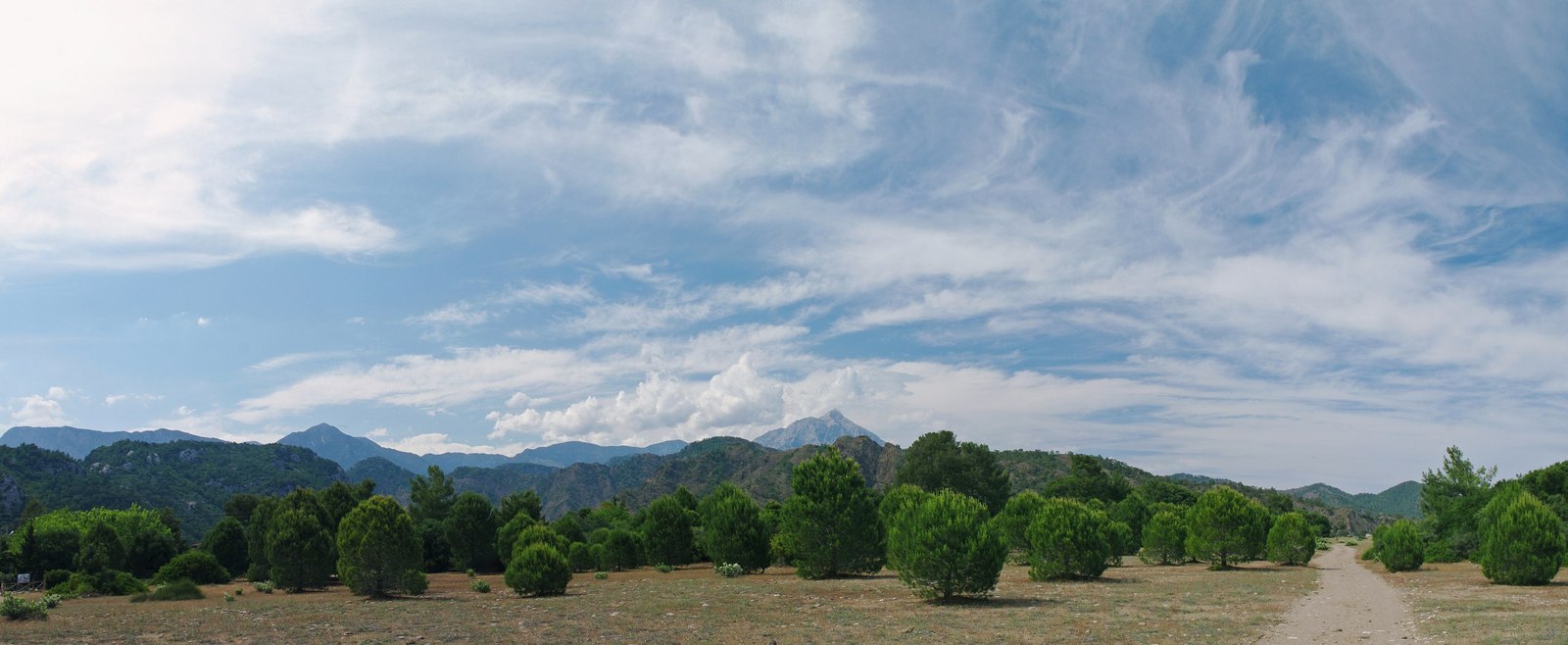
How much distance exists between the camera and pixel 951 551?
24.8 m

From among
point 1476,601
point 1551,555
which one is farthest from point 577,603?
point 1551,555

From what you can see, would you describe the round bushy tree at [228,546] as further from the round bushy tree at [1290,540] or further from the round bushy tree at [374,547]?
the round bushy tree at [1290,540]

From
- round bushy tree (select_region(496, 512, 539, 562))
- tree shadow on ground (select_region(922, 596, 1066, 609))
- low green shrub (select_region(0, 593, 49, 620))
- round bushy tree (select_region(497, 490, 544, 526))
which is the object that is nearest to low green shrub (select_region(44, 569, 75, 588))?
round bushy tree (select_region(496, 512, 539, 562))

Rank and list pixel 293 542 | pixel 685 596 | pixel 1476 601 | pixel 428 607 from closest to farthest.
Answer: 1. pixel 1476 601
2. pixel 428 607
3. pixel 685 596
4. pixel 293 542

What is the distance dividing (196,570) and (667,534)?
27894mm

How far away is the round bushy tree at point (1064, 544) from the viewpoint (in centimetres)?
3500

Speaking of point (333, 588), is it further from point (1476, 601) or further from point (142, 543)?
point (1476, 601)

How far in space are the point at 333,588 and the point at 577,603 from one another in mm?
19399

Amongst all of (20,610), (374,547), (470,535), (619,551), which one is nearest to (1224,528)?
(619,551)

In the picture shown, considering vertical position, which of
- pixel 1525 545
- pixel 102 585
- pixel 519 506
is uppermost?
pixel 1525 545

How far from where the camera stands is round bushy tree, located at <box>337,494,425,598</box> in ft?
98.3

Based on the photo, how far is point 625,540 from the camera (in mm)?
53625

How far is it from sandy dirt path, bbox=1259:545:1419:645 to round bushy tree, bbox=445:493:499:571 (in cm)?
5283

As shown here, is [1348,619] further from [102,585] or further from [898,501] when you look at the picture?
[102,585]
